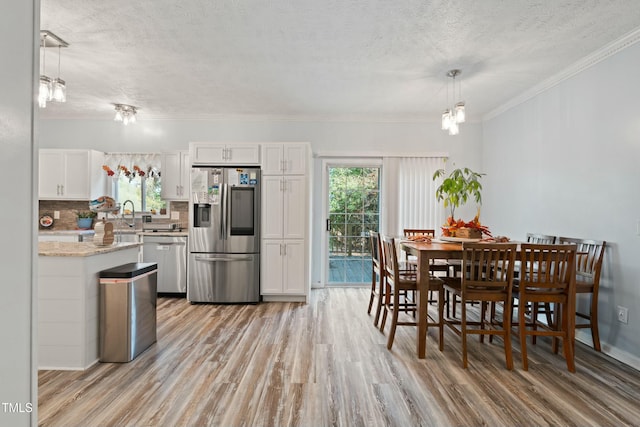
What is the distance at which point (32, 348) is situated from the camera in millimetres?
1280

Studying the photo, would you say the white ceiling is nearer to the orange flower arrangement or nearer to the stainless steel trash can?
the orange flower arrangement

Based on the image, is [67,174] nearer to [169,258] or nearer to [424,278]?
[169,258]

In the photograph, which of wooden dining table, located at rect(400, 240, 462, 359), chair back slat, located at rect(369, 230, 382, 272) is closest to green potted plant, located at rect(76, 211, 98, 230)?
chair back slat, located at rect(369, 230, 382, 272)

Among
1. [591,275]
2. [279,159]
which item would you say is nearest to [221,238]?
[279,159]

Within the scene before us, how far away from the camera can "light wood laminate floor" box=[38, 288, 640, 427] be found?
2016mm

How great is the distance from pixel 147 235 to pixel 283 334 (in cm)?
257

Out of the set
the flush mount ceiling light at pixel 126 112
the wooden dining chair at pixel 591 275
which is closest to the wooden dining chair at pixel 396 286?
the wooden dining chair at pixel 591 275

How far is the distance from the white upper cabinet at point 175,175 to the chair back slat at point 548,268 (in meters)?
4.24

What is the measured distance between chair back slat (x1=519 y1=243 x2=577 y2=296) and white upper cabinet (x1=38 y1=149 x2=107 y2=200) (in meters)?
5.43

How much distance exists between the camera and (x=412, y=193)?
5281 millimetres

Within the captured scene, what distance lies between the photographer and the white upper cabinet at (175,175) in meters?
5.02

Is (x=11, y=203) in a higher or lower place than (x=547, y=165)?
lower

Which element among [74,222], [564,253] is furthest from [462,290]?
[74,222]

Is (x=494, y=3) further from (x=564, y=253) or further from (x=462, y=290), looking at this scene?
(x=462, y=290)
